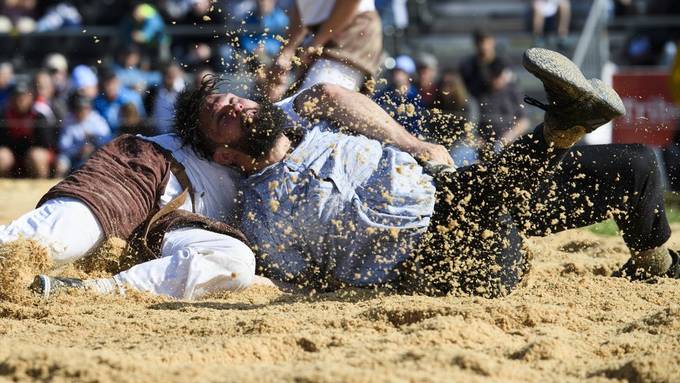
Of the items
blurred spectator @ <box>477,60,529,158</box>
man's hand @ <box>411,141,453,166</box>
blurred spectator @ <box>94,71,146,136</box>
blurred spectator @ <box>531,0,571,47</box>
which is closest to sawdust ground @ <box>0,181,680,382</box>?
man's hand @ <box>411,141,453,166</box>

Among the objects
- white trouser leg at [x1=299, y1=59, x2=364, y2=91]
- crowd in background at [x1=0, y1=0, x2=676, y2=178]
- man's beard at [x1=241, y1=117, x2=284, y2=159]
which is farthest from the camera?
crowd in background at [x1=0, y1=0, x2=676, y2=178]

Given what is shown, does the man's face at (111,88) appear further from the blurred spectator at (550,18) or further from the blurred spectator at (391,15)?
the blurred spectator at (550,18)

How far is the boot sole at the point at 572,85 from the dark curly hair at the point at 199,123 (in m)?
1.17

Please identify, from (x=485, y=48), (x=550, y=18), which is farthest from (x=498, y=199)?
(x=550, y=18)

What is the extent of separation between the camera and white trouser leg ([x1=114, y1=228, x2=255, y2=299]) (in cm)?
438

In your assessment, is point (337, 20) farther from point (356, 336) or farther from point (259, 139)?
point (356, 336)

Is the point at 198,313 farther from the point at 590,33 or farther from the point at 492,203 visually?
the point at 590,33

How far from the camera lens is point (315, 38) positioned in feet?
20.6

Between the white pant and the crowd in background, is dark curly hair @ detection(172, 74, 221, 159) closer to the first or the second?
the white pant

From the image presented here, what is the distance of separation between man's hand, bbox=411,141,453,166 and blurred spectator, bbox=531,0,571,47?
8.03m

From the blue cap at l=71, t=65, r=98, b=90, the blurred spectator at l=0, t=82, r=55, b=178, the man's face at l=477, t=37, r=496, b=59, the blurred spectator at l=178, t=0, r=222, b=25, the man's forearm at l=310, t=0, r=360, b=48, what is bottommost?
the blurred spectator at l=0, t=82, r=55, b=178

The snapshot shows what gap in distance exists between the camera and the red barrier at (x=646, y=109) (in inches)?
417

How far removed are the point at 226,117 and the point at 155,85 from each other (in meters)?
7.20

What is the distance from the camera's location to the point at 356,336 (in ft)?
11.6
